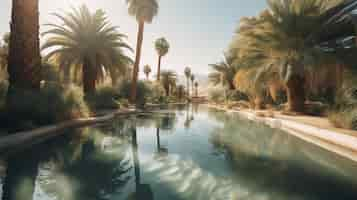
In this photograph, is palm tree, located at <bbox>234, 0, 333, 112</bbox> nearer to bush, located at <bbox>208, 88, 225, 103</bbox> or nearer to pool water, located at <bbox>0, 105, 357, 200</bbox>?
pool water, located at <bbox>0, 105, 357, 200</bbox>

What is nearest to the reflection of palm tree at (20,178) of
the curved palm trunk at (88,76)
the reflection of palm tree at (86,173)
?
the reflection of palm tree at (86,173)

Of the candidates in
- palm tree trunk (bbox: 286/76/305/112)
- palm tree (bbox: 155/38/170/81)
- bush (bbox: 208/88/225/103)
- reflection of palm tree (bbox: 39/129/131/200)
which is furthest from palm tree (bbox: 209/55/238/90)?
reflection of palm tree (bbox: 39/129/131/200)

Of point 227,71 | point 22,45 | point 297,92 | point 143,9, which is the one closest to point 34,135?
point 22,45

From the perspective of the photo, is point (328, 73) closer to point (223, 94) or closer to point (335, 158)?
point (335, 158)

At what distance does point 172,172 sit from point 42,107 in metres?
6.70

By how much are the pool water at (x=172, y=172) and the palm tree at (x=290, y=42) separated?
7832 millimetres

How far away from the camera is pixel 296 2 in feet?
46.7

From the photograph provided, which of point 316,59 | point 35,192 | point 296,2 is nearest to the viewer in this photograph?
point 35,192

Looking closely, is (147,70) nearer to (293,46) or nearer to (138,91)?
(138,91)

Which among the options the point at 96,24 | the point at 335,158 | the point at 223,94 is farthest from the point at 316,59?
the point at 223,94

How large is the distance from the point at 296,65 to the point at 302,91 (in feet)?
10.4

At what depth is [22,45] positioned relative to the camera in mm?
8406

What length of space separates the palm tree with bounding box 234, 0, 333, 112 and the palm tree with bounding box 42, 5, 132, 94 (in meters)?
11.3

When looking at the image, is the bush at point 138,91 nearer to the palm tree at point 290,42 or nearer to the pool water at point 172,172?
the palm tree at point 290,42
